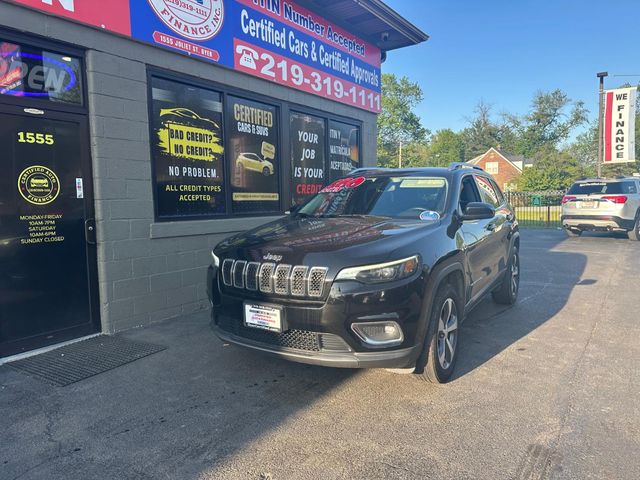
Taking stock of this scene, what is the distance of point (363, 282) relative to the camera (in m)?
3.12

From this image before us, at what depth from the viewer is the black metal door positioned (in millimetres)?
4367

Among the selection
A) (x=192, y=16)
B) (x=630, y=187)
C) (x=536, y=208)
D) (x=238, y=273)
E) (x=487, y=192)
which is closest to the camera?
(x=238, y=273)

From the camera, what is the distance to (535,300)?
6.61 m

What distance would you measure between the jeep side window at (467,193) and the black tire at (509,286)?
1.47 metres

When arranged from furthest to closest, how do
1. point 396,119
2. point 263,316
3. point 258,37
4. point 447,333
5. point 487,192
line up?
point 396,119 → point 258,37 → point 487,192 → point 447,333 → point 263,316

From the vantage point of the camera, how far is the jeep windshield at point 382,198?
14.1 feet

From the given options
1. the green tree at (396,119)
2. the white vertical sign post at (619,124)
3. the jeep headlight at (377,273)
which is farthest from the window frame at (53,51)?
the green tree at (396,119)

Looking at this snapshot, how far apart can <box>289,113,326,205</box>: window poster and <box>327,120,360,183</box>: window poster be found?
326mm

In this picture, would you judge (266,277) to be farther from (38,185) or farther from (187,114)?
(187,114)

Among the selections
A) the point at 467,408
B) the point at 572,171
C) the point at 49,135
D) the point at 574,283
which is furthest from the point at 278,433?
the point at 572,171

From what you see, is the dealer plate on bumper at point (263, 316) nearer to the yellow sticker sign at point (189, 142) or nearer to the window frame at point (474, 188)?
the window frame at point (474, 188)

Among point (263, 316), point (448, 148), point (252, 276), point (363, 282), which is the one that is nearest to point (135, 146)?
point (252, 276)

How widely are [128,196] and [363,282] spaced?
11.3ft

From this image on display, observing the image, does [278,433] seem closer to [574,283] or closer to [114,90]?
[114,90]
